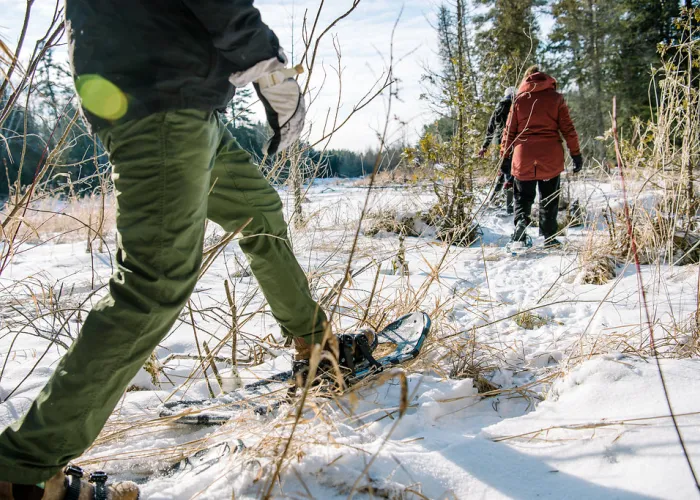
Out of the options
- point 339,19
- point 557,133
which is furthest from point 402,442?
point 557,133

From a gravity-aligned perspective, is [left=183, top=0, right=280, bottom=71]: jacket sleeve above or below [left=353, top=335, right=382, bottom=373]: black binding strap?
above

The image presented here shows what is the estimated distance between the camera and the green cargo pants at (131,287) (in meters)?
0.95

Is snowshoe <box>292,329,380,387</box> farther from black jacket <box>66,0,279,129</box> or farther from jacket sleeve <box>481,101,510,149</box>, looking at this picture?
jacket sleeve <box>481,101,510,149</box>

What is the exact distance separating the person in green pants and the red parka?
13.3ft

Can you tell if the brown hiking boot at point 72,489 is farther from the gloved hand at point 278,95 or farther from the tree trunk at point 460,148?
the tree trunk at point 460,148

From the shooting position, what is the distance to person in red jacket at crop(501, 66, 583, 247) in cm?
459

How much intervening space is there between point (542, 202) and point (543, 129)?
765 mm

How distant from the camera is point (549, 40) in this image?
22.0 metres

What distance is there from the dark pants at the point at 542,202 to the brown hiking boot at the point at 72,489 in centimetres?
453

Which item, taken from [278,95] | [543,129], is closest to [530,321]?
[278,95]

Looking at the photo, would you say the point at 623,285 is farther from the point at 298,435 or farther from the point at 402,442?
the point at 298,435

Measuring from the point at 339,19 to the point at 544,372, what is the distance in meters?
1.59

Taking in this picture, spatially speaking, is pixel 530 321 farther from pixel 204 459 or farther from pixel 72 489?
pixel 72 489

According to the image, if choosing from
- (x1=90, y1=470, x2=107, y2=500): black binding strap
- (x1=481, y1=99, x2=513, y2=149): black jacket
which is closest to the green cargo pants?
(x1=90, y1=470, x2=107, y2=500): black binding strap
